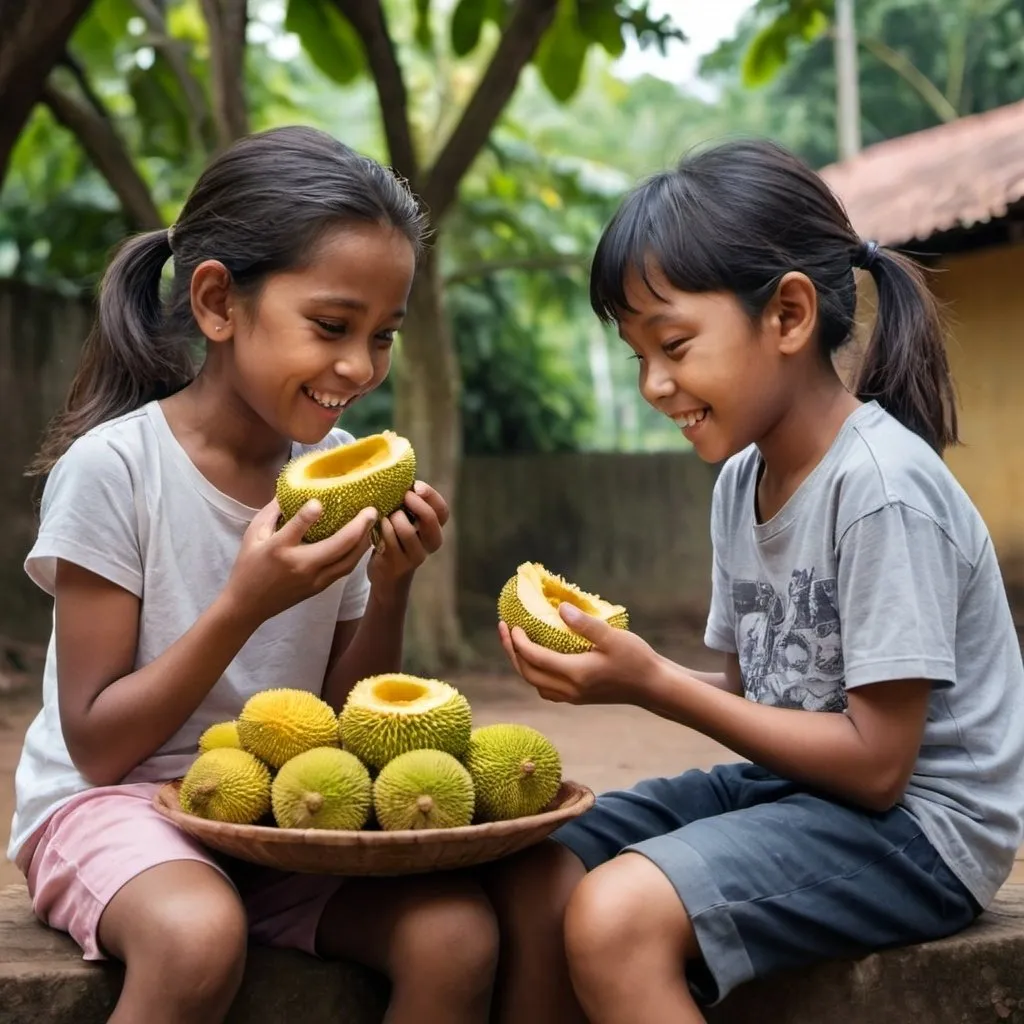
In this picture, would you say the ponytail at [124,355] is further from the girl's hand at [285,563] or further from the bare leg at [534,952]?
the bare leg at [534,952]

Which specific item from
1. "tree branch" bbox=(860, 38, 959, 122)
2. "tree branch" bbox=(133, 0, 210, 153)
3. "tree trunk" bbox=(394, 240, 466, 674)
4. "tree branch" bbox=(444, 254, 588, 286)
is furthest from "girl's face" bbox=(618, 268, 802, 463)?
"tree branch" bbox=(860, 38, 959, 122)

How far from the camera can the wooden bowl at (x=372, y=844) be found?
1.64 m

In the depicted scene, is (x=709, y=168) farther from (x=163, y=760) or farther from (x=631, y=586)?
(x=631, y=586)

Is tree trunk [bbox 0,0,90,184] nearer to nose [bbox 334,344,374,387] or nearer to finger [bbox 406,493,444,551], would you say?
nose [bbox 334,344,374,387]

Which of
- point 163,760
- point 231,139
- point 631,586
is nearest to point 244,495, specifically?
point 163,760

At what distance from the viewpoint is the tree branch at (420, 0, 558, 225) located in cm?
620

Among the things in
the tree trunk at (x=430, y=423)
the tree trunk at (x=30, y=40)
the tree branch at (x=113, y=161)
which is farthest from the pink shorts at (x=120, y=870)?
the tree trunk at (x=430, y=423)

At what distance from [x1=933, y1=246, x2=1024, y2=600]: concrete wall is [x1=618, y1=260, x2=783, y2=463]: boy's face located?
250 inches

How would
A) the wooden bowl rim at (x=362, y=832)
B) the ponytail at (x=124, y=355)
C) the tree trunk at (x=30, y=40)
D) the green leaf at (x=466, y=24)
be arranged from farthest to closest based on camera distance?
the green leaf at (x=466, y=24)
the tree trunk at (x=30, y=40)
the ponytail at (x=124, y=355)
the wooden bowl rim at (x=362, y=832)

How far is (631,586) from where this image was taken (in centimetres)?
1086

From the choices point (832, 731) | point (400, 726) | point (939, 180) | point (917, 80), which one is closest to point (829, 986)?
point (832, 731)

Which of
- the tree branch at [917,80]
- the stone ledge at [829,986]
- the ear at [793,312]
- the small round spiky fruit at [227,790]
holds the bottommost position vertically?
the stone ledge at [829,986]

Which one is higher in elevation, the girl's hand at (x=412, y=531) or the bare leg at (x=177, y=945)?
the girl's hand at (x=412, y=531)

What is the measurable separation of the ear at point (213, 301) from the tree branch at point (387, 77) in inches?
152
